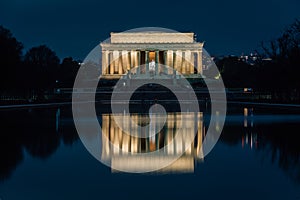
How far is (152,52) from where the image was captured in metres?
104

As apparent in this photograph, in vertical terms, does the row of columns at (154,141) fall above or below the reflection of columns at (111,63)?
below

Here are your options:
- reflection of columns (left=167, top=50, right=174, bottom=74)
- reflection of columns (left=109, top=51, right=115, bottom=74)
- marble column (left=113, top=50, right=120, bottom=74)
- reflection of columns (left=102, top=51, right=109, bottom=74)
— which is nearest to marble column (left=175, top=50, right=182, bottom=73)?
reflection of columns (left=167, top=50, right=174, bottom=74)

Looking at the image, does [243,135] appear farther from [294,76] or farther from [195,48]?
[195,48]

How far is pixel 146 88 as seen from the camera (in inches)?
2832

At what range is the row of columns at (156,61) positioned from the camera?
333 ft

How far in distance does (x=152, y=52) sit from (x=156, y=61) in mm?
3085

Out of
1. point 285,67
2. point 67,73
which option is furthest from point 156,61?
point 285,67

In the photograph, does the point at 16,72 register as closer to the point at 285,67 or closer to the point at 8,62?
the point at 8,62

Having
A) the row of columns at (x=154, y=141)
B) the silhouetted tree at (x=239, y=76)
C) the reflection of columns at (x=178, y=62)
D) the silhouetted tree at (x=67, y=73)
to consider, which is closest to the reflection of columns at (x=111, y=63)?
the silhouetted tree at (x=67, y=73)

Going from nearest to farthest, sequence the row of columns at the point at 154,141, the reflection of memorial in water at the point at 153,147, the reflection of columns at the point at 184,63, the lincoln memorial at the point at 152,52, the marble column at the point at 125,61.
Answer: the reflection of memorial in water at the point at 153,147
the row of columns at the point at 154,141
the lincoln memorial at the point at 152,52
the reflection of columns at the point at 184,63
the marble column at the point at 125,61

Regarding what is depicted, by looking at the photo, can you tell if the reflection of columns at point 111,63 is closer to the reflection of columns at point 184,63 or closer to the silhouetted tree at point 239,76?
the reflection of columns at point 184,63

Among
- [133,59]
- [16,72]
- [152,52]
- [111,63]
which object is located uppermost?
[152,52]

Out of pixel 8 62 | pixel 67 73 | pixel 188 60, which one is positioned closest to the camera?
pixel 8 62

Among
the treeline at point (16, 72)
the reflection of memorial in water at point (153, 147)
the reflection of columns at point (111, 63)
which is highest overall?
the reflection of columns at point (111, 63)
